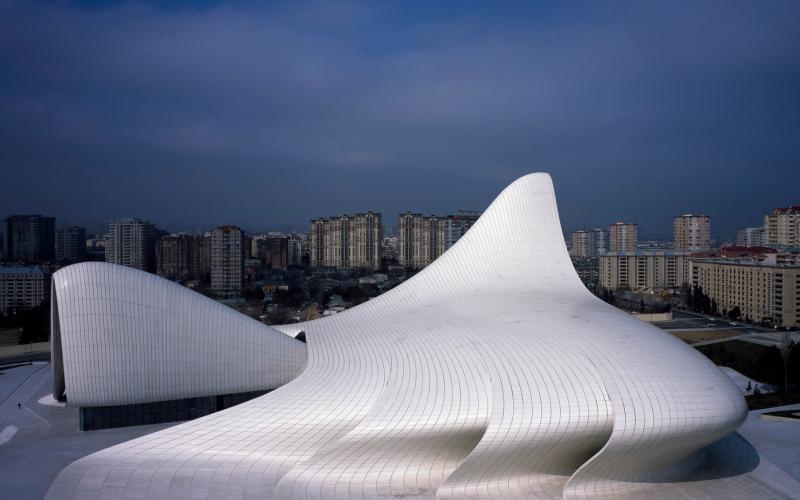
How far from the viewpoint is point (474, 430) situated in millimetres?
12977

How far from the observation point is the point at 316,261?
95625 millimetres

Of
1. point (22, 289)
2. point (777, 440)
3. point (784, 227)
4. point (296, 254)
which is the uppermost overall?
point (784, 227)

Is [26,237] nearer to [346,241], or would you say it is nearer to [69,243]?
[69,243]

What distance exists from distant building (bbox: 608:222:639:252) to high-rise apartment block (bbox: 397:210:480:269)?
123 feet

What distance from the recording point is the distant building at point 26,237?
285 feet

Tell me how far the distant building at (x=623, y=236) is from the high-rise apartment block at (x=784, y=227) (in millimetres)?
27332

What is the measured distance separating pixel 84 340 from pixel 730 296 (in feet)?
179

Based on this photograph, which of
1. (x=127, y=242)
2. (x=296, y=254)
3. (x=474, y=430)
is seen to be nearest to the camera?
(x=474, y=430)

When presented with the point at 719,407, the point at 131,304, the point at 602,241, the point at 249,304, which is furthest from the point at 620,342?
the point at 602,241

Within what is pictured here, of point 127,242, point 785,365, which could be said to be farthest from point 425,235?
point 785,365

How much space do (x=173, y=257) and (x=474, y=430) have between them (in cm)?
→ 7105

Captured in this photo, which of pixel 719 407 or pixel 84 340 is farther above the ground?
pixel 84 340

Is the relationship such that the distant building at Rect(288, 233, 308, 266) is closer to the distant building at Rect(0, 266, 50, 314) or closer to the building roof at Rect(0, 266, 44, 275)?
the building roof at Rect(0, 266, 44, 275)

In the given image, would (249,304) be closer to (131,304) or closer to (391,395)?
(131,304)
